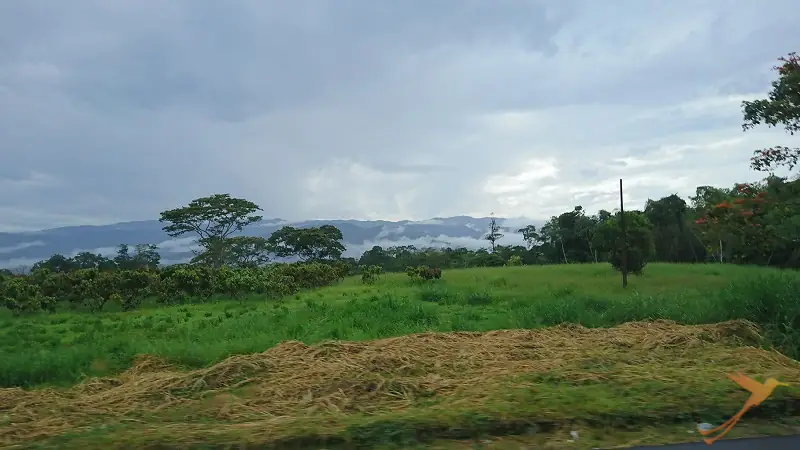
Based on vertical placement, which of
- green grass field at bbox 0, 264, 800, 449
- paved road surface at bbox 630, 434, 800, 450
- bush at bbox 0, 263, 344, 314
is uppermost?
bush at bbox 0, 263, 344, 314

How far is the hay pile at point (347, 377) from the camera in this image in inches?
190

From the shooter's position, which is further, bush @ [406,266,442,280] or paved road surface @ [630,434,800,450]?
bush @ [406,266,442,280]

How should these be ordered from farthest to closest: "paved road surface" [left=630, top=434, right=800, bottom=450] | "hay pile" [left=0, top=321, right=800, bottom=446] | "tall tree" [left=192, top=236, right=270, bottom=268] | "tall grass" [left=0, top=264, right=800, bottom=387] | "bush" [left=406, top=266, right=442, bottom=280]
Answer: "tall tree" [left=192, top=236, right=270, bottom=268], "bush" [left=406, top=266, right=442, bottom=280], "tall grass" [left=0, top=264, right=800, bottom=387], "hay pile" [left=0, top=321, right=800, bottom=446], "paved road surface" [left=630, top=434, right=800, bottom=450]

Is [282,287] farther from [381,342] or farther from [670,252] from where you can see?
[670,252]

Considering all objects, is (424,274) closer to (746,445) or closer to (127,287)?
(127,287)

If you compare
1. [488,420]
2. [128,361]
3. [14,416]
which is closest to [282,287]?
A: [128,361]

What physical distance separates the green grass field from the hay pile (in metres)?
0.02

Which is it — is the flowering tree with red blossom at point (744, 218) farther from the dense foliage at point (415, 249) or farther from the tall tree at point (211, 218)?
the tall tree at point (211, 218)

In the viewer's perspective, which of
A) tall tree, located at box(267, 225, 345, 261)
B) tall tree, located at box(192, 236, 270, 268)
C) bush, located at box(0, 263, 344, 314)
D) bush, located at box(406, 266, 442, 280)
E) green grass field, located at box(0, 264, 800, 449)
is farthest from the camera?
tall tree, located at box(267, 225, 345, 261)

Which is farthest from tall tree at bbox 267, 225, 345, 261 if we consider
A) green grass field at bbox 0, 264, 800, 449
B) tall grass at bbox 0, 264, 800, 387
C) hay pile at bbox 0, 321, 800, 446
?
hay pile at bbox 0, 321, 800, 446

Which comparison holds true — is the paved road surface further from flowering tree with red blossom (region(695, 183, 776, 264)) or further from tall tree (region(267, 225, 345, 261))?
tall tree (region(267, 225, 345, 261))

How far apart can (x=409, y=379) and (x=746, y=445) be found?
2835 millimetres

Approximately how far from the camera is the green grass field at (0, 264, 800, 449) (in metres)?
4.35

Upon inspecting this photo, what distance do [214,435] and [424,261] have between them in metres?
35.1
